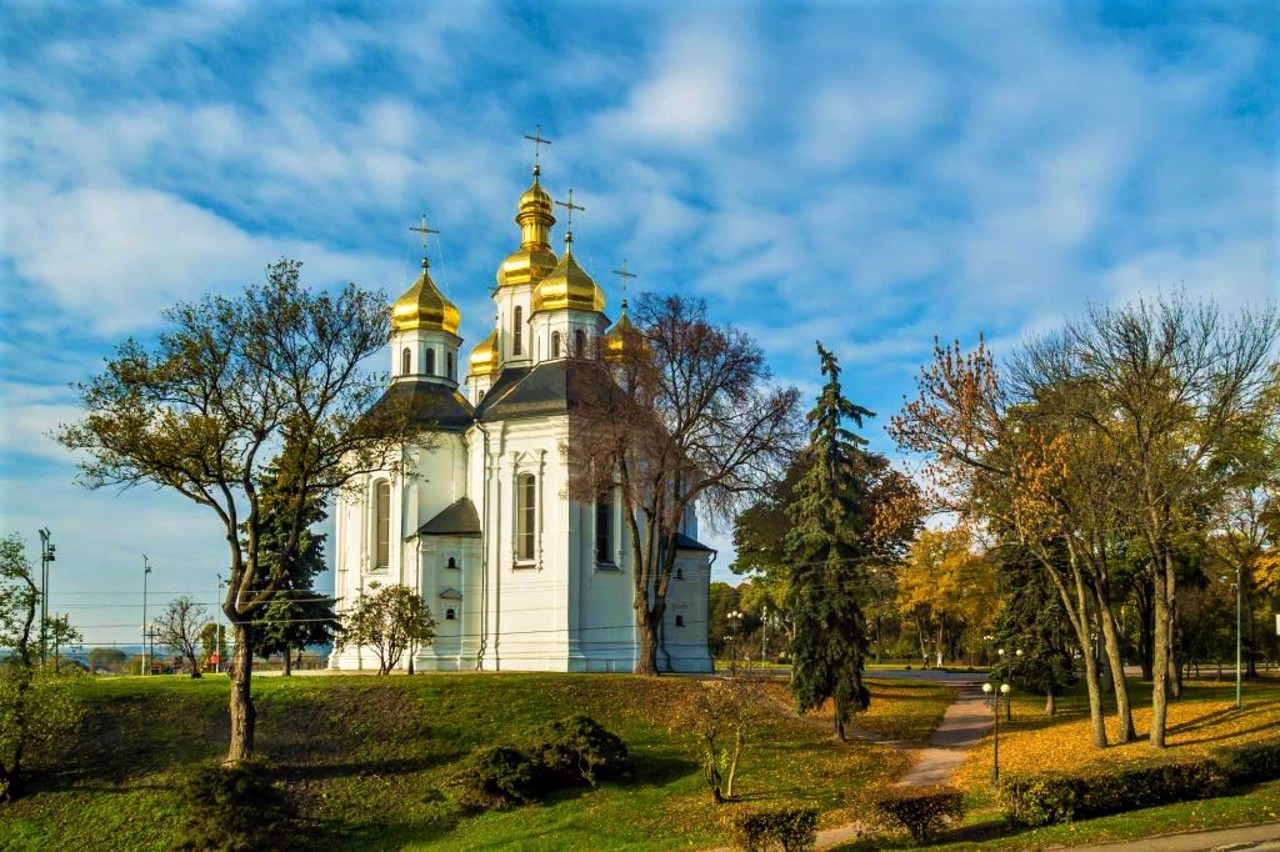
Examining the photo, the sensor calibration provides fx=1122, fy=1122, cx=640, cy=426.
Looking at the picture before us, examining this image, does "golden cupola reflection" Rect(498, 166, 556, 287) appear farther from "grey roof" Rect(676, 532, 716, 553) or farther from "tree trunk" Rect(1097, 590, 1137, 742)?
"tree trunk" Rect(1097, 590, 1137, 742)

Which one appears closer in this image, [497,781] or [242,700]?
[497,781]

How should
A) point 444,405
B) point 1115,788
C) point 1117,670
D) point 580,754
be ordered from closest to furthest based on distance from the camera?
point 1115,788 → point 580,754 → point 1117,670 → point 444,405

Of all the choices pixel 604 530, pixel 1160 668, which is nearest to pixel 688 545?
pixel 604 530

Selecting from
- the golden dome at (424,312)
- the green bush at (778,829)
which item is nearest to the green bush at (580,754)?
the green bush at (778,829)

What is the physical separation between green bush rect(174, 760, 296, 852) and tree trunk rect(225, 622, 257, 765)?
1931 mm

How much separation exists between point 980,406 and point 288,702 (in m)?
17.8

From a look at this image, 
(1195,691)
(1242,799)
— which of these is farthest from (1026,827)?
(1195,691)

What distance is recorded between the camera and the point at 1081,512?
75.0 ft

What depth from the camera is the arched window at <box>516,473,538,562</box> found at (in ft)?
125

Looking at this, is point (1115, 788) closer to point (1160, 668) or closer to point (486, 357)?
point (1160, 668)

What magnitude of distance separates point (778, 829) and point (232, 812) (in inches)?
414

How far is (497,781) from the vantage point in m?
22.5

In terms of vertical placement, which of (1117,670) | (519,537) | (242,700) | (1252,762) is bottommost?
(1252,762)

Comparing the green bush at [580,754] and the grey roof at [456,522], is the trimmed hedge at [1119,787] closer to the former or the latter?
the green bush at [580,754]
